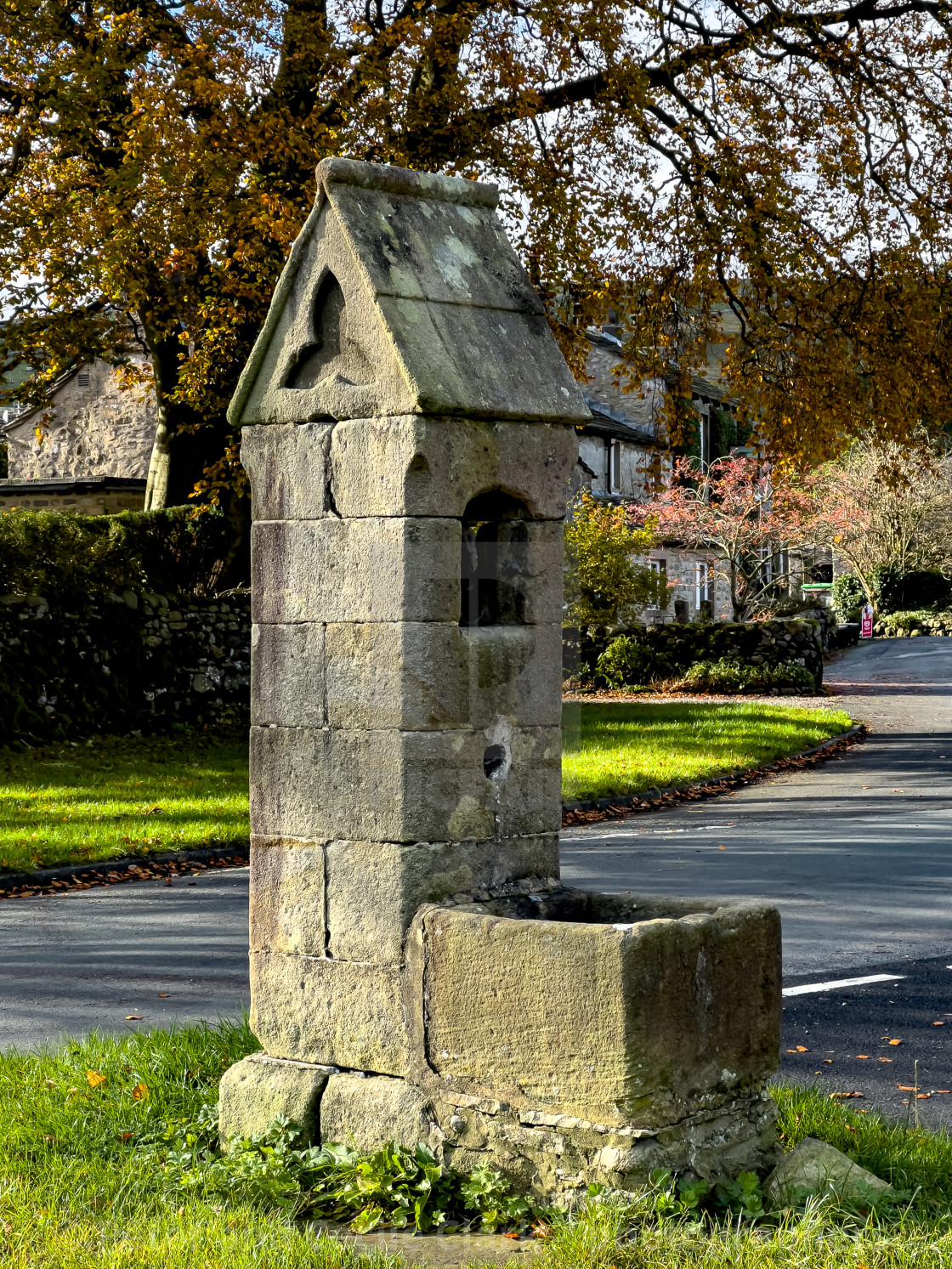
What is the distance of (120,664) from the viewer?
20.4 meters

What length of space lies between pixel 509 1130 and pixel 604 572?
26.3m

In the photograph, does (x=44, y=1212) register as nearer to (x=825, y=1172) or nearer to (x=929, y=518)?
(x=825, y=1172)

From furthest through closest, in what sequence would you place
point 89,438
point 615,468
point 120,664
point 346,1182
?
1. point 615,468
2. point 89,438
3. point 120,664
4. point 346,1182

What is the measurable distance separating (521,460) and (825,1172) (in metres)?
2.48

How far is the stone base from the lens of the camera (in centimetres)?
428

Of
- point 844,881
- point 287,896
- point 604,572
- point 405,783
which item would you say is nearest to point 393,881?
point 405,783

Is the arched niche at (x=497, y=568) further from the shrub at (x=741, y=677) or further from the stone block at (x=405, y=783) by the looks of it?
the shrub at (x=741, y=677)

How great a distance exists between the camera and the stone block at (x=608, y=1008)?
13.8ft

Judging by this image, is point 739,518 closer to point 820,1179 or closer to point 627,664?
point 627,664

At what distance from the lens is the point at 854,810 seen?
15.6m

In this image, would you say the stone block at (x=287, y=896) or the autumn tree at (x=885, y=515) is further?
the autumn tree at (x=885, y=515)

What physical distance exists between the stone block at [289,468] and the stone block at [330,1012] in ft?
5.17

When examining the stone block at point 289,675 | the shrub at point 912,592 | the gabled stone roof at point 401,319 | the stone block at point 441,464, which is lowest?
the stone block at point 289,675

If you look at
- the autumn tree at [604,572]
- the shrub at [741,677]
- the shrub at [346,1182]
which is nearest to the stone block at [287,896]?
the shrub at [346,1182]
